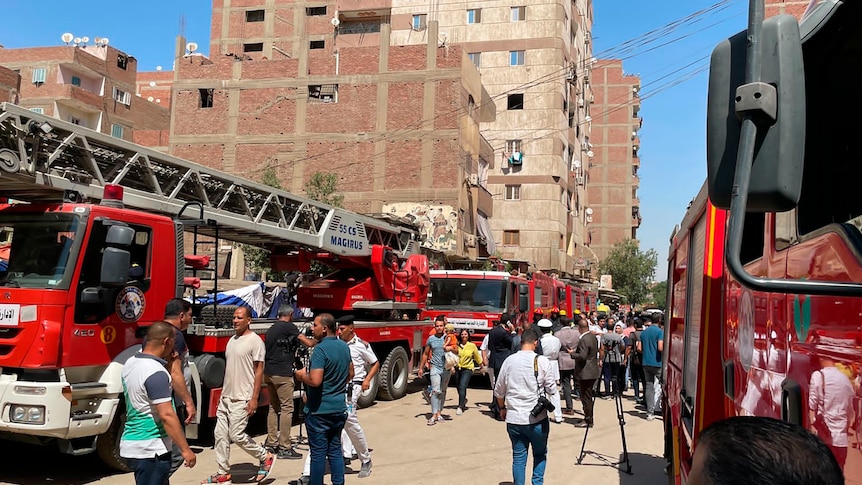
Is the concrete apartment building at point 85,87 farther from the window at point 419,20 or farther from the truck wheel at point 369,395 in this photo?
the truck wheel at point 369,395

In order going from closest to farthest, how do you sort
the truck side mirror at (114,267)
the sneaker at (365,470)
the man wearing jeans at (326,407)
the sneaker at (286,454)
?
the man wearing jeans at (326,407)
the truck side mirror at (114,267)
the sneaker at (365,470)
the sneaker at (286,454)

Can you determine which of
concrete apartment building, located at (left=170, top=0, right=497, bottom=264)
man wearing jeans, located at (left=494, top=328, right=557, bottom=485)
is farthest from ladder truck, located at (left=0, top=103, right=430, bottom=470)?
concrete apartment building, located at (left=170, top=0, right=497, bottom=264)

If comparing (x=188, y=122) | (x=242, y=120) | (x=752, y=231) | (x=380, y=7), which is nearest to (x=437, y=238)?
(x=242, y=120)

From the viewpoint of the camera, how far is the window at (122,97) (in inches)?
1993

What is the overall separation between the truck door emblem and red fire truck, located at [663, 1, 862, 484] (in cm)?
646

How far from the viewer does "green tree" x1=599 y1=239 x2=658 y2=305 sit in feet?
220

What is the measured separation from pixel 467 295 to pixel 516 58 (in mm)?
35898

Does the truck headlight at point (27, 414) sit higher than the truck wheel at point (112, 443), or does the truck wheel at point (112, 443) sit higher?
the truck headlight at point (27, 414)

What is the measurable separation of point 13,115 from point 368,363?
4.71 m

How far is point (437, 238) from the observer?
33.7 metres

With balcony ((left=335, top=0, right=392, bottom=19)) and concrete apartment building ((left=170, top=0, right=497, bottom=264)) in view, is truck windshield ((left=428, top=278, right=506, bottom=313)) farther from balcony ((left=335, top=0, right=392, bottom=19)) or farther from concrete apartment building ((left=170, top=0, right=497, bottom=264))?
balcony ((left=335, top=0, right=392, bottom=19))

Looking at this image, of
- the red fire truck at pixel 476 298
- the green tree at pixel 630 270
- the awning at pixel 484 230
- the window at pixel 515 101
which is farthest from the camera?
the green tree at pixel 630 270

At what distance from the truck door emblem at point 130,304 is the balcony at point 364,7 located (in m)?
45.9

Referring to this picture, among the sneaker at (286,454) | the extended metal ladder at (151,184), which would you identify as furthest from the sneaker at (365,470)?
the extended metal ladder at (151,184)
